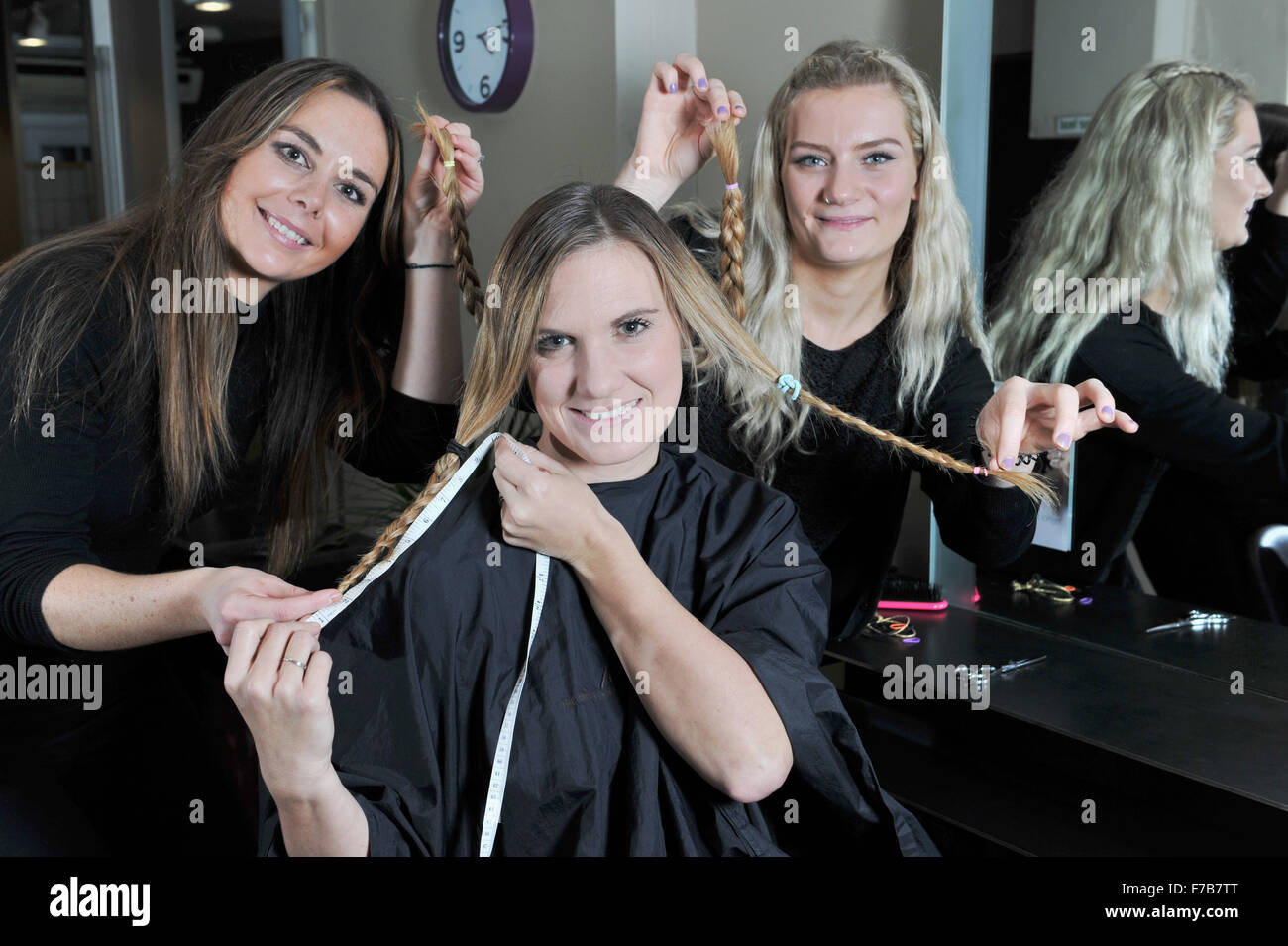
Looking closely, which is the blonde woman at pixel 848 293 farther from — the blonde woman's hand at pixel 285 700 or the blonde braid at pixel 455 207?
the blonde woman's hand at pixel 285 700

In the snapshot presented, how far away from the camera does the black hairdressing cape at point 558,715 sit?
1306 millimetres

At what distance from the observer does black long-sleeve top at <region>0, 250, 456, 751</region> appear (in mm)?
1501

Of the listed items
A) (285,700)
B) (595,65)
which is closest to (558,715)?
(285,700)

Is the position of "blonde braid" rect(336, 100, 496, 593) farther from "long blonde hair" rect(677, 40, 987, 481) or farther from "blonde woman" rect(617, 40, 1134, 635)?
"long blonde hair" rect(677, 40, 987, 481)

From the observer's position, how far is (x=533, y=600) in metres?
1.37

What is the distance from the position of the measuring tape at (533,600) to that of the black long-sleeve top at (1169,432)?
1.03 m

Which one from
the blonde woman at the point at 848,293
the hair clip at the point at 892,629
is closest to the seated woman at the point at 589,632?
the blonde woman at the point at 848,293

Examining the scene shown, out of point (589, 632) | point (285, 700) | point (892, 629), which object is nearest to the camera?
point (285, 700)

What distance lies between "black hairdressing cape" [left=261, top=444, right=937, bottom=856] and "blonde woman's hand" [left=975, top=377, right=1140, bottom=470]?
1.00 ft

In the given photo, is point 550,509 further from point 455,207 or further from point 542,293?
point 455,207

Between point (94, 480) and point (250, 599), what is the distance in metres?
0.50

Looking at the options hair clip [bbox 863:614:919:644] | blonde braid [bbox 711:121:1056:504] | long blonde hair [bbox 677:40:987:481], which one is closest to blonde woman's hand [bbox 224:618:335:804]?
blonde braid [bbox 711:121:1056:504]

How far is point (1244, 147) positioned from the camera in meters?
1.67
